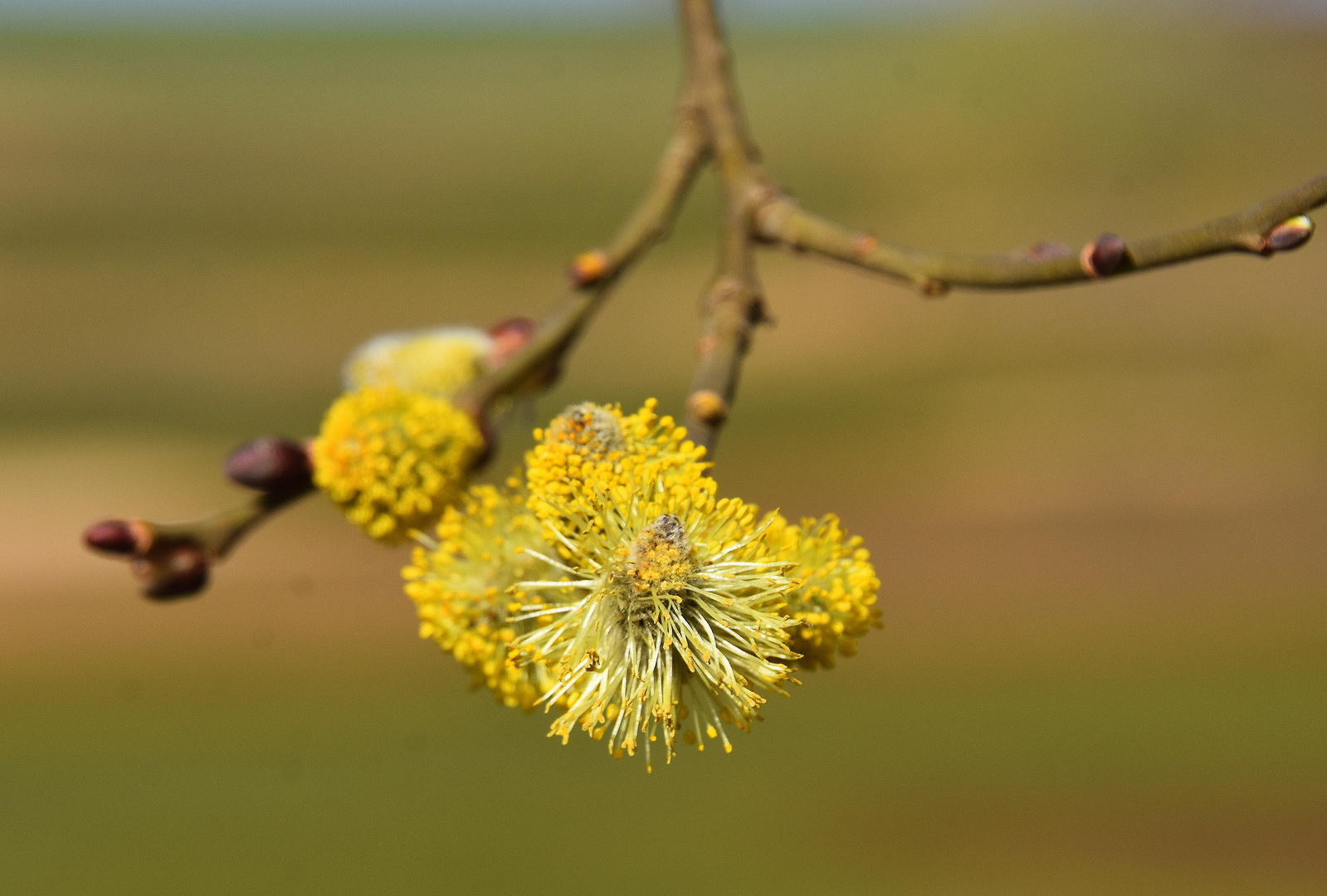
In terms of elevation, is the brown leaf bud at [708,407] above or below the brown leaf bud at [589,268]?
below

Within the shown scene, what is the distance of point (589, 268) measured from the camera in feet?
5.41

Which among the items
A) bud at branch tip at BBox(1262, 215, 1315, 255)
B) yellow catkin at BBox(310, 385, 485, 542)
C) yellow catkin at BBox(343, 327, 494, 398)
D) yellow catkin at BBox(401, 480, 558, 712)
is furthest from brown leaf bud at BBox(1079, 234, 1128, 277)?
yellow catkin at BBox(343, 327, 494, 398)

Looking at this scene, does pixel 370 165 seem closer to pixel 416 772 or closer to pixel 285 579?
pixel 285 579

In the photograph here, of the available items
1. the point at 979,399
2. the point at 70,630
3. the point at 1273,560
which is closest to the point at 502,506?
the point at 70,630

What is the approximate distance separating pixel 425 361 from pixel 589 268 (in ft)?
1.07

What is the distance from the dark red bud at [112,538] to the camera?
1562mm

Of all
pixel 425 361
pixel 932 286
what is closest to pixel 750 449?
pixel 425 361

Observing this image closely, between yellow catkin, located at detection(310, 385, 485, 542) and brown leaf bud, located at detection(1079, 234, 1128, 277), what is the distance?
818mm

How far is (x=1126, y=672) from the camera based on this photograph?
830 centimetres

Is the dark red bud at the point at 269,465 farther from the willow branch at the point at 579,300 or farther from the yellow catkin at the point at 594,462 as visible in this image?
the yellow catkin at the point at 594,462

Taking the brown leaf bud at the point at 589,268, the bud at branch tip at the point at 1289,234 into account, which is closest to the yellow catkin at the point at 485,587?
the brown leaf bud at the point at 589,268

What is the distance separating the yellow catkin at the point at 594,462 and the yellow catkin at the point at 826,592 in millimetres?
112

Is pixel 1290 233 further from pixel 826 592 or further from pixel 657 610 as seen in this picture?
pixel 657 610

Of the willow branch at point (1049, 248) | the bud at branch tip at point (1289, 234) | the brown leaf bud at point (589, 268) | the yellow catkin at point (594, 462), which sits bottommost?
the yellow catkin at point (594, 462)
